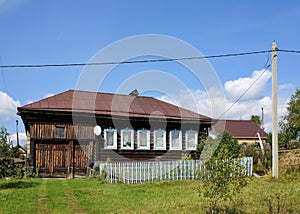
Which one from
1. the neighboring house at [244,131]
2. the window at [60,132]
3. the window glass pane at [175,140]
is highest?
the window at [60,132]

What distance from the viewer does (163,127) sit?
81.1 feet

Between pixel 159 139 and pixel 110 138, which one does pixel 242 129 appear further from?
pixel 110 138

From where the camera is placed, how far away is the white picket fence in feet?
55.2

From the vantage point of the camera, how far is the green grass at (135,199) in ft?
Answer: 33.8

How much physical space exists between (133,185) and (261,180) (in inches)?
219

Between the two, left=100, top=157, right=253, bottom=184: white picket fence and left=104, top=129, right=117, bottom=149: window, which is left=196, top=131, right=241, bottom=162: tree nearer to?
left=100, top=157, right=253, bottom=184: white picket fence

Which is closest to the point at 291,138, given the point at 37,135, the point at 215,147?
the point at 215,147

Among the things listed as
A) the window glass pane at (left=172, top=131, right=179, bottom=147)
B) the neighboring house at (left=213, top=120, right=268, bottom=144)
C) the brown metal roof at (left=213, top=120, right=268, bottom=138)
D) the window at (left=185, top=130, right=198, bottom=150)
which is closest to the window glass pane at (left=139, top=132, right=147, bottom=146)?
the window glass pane at (left=172, top=131, right=179, bottom=147)

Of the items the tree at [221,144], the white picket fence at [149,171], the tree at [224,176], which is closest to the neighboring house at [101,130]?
the tree at [221,144]

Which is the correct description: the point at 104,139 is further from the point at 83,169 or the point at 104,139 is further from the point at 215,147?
the point at 215,147

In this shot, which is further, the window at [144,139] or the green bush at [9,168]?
the window at [144,139]

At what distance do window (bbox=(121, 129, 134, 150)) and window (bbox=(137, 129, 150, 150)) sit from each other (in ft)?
1.92

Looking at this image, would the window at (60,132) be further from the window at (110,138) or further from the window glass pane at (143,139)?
the window glass pane at (143,139)

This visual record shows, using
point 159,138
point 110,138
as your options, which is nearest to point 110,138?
point 110,138
